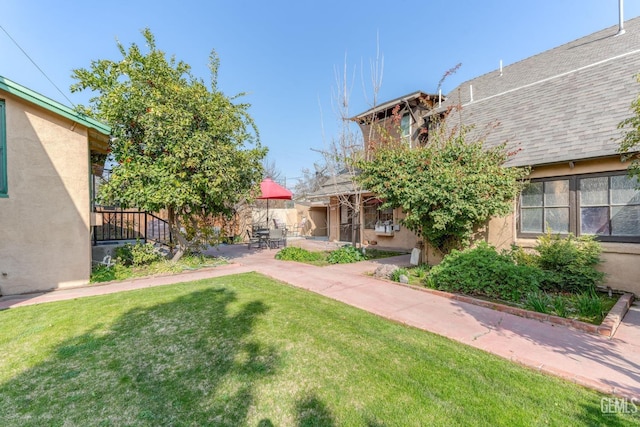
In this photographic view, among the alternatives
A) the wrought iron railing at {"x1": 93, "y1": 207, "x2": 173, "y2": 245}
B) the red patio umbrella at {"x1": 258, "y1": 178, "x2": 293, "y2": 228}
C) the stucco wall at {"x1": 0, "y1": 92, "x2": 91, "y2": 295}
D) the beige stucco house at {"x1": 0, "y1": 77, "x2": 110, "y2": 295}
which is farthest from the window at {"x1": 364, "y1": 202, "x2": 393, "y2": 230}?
the stucco wall at {"x1": 0, "y1": 92, "x2": 91, "y2": 295}

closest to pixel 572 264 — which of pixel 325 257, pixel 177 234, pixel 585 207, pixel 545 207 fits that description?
pixel 585 207

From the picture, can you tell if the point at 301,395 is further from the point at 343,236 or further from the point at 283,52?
the point at 283,52

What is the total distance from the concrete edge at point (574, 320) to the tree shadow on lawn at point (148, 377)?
4.31 meters

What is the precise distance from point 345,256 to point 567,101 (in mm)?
8199

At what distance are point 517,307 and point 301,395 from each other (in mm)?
4686

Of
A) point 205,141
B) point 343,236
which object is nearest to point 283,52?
point 205,141

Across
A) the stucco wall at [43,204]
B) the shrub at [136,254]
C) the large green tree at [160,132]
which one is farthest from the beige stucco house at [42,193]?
the shrub at [136,254]

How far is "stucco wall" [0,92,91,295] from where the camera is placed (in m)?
5.95

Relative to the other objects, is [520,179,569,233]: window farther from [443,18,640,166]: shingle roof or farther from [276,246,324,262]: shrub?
[276,246,324,262]: shrub

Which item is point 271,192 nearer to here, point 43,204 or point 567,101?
point 43,204

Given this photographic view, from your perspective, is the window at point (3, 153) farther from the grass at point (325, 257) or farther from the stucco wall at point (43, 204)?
the grass at point (325, 257)

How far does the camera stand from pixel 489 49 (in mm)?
12281

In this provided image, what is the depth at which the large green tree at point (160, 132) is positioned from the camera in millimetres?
7652

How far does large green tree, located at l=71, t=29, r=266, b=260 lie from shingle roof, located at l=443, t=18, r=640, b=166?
853 centimetres
